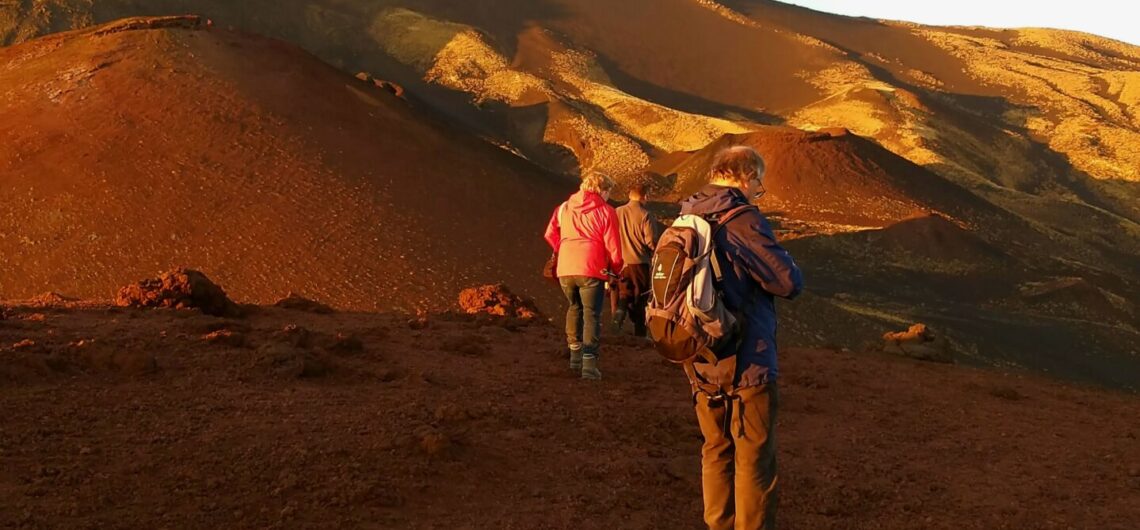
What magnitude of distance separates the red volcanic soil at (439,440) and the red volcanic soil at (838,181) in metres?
25.3

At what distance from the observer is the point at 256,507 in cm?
446

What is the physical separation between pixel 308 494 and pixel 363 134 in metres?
14.2

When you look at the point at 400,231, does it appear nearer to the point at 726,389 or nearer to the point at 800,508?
the point at 800,508

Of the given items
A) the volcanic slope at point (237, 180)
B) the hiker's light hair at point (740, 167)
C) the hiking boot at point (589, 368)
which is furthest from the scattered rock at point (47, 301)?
the hiker's light hair at point (740, 167)

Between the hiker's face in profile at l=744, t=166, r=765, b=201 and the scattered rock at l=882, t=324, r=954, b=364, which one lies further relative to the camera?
the scattered rock at l=882, t=324, r=954, b=364

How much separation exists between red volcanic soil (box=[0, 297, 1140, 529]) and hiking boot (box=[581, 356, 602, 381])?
113mm

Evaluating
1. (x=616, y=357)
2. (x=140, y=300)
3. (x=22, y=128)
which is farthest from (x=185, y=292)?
(x=22, y=128)

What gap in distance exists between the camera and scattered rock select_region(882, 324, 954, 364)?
12.1 metres

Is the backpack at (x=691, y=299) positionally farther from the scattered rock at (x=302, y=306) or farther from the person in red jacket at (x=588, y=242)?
the scattered rock at (x=302, y=306)

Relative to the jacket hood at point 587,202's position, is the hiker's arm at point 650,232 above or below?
below

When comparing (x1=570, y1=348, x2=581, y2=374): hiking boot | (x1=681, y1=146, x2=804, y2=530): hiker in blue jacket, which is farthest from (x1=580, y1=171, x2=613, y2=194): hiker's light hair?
(x1=681, y1=146, x2=804, y2=530): hiker in blue jacket

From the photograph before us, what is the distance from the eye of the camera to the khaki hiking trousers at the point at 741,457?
394 cm

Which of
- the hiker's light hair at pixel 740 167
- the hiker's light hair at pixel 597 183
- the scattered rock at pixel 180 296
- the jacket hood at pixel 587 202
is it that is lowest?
the scattered rock at pixel 180 296

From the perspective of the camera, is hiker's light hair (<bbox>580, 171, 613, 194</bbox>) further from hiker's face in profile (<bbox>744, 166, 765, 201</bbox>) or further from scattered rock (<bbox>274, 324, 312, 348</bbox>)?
hiker's face in profile (<bbox>744, 166, 765, 201</bbox>)
